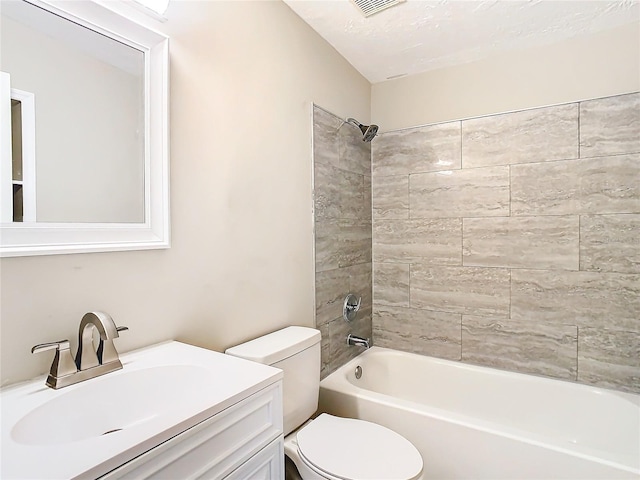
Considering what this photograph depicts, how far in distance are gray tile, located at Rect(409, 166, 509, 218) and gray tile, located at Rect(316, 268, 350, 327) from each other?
0.73 m

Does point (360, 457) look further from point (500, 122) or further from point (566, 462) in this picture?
point (500, 122)

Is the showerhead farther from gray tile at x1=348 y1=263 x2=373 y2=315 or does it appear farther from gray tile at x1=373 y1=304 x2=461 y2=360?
gray tile at x1=373 y1=304 x2=461 y2=360

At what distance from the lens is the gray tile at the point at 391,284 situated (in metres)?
2.64

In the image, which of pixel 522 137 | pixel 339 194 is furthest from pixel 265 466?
pixel 522 137

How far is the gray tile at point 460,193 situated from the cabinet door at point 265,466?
189 cm

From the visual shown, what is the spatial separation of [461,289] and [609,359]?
34.0 inches

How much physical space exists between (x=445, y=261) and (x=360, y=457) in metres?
1.48

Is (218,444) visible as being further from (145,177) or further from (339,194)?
(339,194)

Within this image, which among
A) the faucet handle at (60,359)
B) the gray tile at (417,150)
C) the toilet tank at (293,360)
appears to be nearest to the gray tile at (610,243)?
the gray tile at (417,150)

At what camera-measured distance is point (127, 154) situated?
46.8 inches

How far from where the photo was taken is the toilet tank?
1458mm

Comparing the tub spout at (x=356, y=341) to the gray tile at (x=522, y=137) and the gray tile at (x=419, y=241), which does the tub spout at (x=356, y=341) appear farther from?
the gray tile at (x=522, y=137)

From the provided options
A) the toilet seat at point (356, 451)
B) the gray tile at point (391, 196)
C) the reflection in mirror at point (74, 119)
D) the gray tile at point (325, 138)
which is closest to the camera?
the reflection in mirror at point (74, 119)

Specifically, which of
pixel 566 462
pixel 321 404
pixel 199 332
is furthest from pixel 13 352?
pixel 566 462
